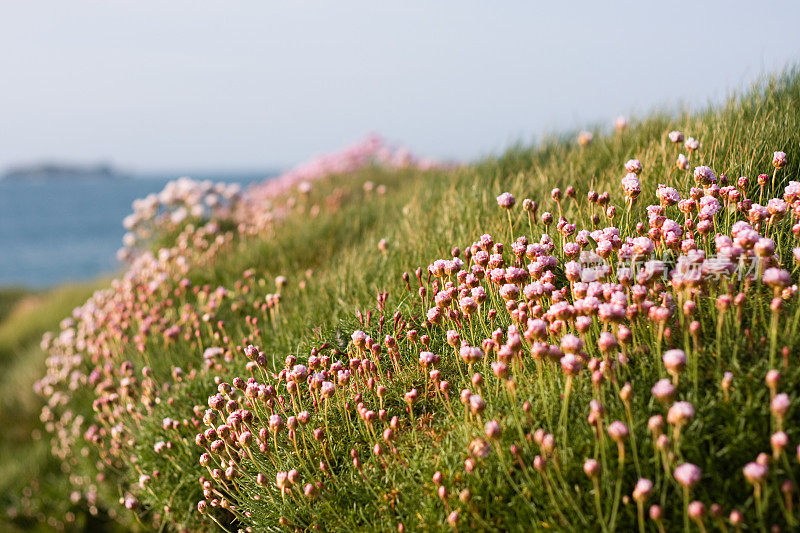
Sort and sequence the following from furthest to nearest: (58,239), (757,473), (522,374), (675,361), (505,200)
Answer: (58,239)
(505,200)
(522,374)
(675,361)
(757,473)

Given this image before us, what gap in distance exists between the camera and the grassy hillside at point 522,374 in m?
2.55

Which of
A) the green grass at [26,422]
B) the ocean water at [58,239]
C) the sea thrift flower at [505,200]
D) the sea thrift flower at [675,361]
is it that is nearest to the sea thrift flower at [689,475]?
the sea thrift flower at [675,361]

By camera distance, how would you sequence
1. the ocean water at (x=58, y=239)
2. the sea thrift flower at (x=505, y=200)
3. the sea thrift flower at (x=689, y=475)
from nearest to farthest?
the sea thrift flower at (x=689, y=475) < the sea thrift flower at (x=505, y=200) < the ocean water at (x=58, y=239)

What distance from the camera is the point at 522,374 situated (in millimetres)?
3072

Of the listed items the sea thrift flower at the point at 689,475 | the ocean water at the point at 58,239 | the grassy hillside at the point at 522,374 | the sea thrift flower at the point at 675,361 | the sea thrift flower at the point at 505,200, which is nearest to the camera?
the sea thrift flower at the point at 689,475

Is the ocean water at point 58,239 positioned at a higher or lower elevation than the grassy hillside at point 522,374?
lower

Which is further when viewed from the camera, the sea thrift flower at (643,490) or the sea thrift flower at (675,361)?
the sea thrift flower at (675,361)

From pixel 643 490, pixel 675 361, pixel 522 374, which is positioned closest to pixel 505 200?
pixel 522 374

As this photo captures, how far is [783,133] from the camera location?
15.0ft

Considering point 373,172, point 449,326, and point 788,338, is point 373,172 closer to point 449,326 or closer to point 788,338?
point 449,326

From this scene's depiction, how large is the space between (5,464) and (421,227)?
6385mm

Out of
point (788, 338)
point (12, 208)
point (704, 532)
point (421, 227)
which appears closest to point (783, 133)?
point (788, 338)

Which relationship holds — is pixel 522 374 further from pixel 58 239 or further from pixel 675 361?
pixel 58 239

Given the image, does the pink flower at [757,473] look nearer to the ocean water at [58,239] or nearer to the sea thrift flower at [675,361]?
the sea thrift flower at [675,361]
